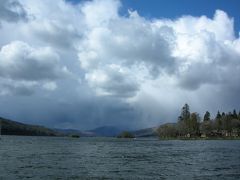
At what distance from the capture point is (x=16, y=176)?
58906 millimetres

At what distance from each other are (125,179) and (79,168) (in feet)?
51.6

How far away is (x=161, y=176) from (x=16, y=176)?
21.8 meters

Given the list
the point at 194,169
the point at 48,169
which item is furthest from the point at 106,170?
the point at 194,169

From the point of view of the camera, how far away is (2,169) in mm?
67500

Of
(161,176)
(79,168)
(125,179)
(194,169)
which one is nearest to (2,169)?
(79,168)

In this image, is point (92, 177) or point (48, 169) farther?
point (48, 169)

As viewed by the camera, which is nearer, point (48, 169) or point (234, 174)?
point (234, 174)

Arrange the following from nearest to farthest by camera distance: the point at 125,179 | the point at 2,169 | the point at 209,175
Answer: the point at 125,179 → the point at 209,175 → the point at 2,169

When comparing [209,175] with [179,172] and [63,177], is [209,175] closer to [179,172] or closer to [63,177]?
[179,172]

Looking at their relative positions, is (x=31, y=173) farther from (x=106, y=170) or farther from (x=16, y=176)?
(x=106, y=170)

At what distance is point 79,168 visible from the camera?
233ft

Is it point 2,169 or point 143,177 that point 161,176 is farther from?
point 2,169

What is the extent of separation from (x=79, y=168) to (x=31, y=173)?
10770 millimetres

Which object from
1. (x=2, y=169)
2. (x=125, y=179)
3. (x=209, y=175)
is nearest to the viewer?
(x=125, y=179)
